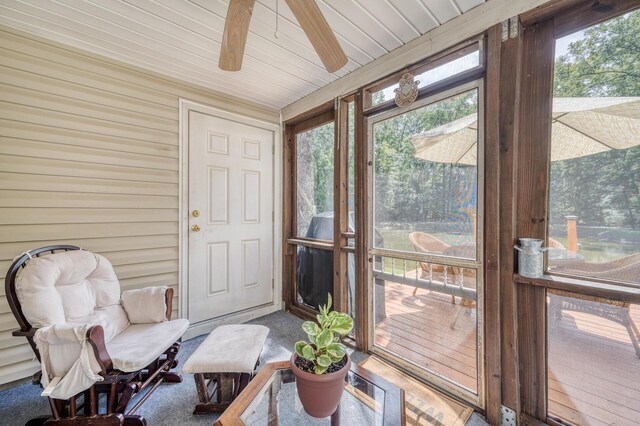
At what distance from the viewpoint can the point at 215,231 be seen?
270 centimetres

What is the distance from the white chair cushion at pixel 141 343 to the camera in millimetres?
1430

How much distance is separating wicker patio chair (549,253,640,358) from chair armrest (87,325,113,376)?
2.42 meters

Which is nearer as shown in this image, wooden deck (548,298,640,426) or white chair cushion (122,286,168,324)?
wooden deck (548,298,640,426)

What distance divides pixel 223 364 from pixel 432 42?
247cm

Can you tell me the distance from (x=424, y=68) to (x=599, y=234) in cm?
144

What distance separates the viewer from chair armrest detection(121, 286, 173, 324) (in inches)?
75.2

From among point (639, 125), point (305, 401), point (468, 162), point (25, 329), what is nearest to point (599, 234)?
point (639, 125)

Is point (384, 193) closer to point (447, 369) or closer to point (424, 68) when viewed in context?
point (424, 68)

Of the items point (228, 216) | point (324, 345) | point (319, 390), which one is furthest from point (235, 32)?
point (228, 216)

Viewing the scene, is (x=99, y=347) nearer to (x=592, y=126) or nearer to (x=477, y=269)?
(x=477, y=269)

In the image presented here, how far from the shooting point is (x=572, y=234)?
1.35 meters

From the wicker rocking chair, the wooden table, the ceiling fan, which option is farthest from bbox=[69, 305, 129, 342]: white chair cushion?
the ceiling fan

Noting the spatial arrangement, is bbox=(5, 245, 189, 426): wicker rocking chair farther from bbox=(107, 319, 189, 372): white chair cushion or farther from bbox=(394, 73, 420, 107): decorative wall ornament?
bbox=(394, 73, 420, 107): decorative wall ornament

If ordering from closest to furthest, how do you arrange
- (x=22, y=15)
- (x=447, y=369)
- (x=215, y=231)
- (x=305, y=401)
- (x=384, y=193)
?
(x=305, y=401)
(x=22, y=15)
(x=447, y=369)
(x=384, y=193)
(x=215, y=231)
